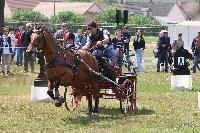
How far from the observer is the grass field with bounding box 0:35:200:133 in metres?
13.9

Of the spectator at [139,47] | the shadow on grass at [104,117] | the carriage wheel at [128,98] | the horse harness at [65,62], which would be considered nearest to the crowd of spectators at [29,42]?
the spectator at [139,47]

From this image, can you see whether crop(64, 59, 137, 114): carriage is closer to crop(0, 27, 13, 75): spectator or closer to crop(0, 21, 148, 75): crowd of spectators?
crop(0, 21, 148, 75): crowd of spectators

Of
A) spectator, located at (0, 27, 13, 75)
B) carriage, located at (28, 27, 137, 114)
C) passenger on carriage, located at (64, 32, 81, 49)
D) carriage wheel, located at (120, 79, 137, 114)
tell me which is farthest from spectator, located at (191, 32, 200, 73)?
carriage wheel, located at (120, 79, 137, 114)

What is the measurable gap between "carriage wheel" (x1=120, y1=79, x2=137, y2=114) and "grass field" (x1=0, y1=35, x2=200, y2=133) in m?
0.23

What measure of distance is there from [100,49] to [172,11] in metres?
114

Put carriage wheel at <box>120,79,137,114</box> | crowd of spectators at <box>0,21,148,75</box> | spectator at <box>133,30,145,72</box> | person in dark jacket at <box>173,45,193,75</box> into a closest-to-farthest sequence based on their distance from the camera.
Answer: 1. carriage wheel at <box>120,79,137,114</box>
2. person in dark jacket at <box>173,45,193,75</box>
3. crowd of spectators at <box>0,21,148,75</box>
4. spectator at <box>133,30,145,72</box>

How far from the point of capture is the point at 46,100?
18406mm

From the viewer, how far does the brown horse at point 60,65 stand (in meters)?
15.1

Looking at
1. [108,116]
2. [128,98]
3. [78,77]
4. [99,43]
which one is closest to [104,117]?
[108,116]

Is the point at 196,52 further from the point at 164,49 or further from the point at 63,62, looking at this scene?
the point at 63,62

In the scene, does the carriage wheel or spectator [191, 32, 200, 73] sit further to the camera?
spectator [191, 32, 200, 73]

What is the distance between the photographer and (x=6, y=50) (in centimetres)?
2816

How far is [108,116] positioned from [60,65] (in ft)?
5.65

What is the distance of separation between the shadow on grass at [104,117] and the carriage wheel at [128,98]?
18cm
